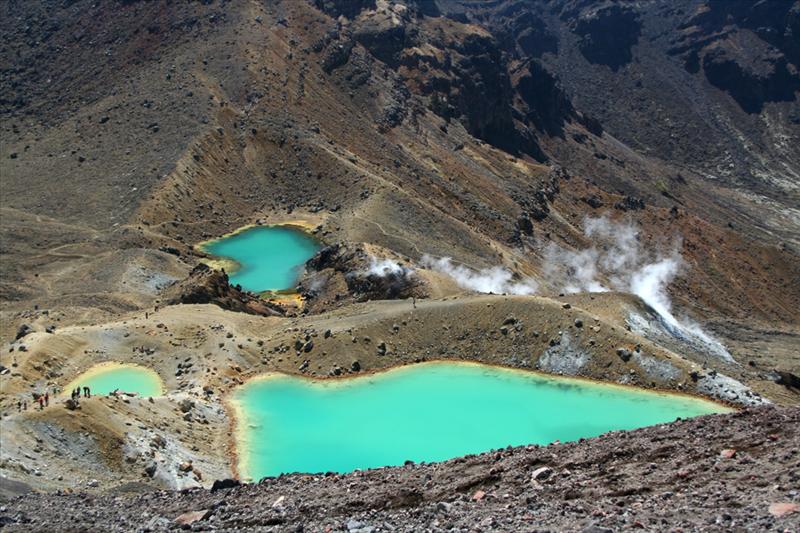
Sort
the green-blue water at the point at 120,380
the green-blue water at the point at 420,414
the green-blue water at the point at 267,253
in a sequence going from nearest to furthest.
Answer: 1. the green-blue water at the point at 420,414
2. the green-blue water at the point at 120,380
3. the green-blue water at the point at 267,253

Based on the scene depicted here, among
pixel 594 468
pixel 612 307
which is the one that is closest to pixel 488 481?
pixel 594 468

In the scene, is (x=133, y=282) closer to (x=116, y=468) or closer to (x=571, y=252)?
(x=116, y=468)

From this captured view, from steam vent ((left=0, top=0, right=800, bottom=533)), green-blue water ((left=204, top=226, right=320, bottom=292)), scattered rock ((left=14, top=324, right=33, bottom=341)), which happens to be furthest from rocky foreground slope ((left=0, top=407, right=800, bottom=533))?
green-blue water ((left=204, top=226, right=320, bottom=292))

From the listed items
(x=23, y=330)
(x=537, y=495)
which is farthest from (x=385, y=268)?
(x=537, y=495)

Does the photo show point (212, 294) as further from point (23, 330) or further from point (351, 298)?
point (23, 330)

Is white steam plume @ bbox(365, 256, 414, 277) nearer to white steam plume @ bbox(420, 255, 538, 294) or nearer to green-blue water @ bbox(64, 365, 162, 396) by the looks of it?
white steam plume @ bbox(420, 255, 538, 294)

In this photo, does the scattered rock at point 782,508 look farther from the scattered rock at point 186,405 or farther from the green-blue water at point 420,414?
the scattered rock at point 186,405

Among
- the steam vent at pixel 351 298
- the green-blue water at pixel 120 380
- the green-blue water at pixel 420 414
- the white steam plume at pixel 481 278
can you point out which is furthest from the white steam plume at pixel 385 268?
the green-blue water at pixel 120 380
